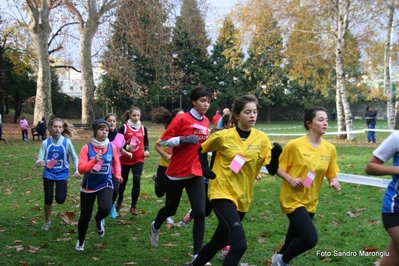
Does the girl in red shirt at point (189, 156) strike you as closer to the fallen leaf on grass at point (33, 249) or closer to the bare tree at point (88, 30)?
the fallen leaf on grass at point (33, 249)

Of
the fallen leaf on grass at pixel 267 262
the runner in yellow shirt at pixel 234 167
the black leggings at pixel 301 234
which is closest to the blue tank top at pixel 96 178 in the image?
the runner in yellow shirt at pixel 234 167

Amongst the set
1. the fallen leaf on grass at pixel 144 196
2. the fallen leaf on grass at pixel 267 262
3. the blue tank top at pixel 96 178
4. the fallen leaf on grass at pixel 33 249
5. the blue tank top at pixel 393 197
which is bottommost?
the fallen leaf on grass at pixel 33 249

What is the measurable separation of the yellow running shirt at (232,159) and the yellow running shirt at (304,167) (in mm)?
407

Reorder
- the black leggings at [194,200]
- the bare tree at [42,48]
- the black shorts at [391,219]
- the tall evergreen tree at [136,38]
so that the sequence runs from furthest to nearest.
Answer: the bare tree at [42,48] < the tall evergreen tree at [136,38] < the black leggings at [194,200] < the black shorts at [391,219]

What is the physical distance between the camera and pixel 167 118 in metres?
7.16

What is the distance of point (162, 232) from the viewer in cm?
720

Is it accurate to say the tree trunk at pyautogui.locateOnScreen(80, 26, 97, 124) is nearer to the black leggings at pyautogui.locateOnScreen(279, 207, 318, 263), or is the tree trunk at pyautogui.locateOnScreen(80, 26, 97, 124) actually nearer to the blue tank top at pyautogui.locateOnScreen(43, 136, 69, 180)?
the blue tank top at pyautogui.locateOnScreen(43, 136, 69, 180)

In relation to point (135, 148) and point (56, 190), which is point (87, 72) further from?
point (56, 190)

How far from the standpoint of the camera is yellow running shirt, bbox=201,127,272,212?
4641 mm

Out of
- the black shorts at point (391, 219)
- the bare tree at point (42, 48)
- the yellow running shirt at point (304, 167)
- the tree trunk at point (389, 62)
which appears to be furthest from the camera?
the bare tree at point (42, 48)

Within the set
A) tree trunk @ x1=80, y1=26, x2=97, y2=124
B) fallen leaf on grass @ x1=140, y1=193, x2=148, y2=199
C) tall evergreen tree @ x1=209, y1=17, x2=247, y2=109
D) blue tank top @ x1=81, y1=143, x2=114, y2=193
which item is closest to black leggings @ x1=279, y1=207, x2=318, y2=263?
blue tank top @ x1=81, y1=143, x2=114, y2=193

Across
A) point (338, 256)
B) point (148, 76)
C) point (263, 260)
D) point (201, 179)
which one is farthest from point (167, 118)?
point (148, 76)

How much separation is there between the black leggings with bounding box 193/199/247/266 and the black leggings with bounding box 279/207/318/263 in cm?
61

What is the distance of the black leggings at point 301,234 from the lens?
475 cm
